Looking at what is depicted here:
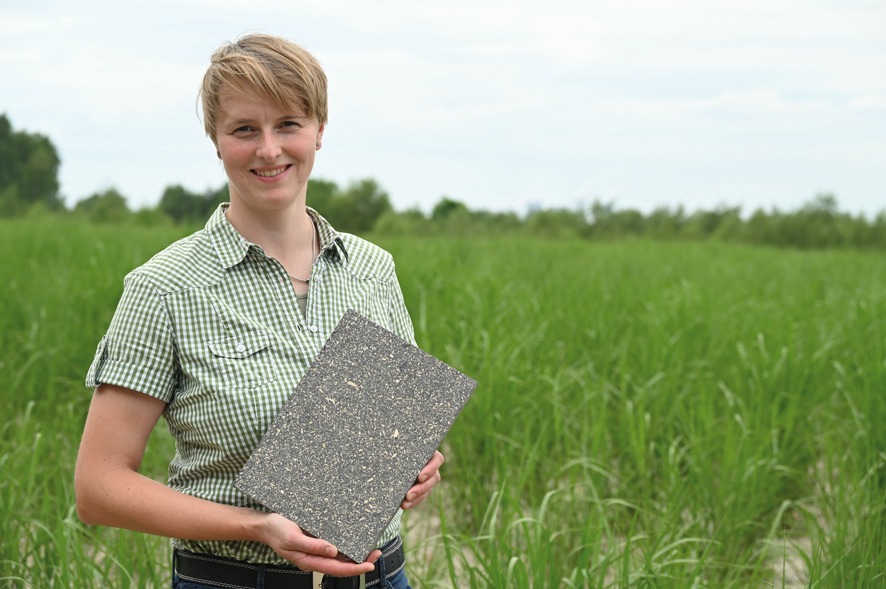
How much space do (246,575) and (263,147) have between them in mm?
610

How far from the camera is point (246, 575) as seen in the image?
1.37 m

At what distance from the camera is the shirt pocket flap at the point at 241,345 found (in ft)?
4.35

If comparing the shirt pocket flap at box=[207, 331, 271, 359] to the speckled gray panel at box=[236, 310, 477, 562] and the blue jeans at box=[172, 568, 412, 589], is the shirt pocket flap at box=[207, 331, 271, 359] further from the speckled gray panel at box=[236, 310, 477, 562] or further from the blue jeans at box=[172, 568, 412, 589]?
the blue jeans at box=[172, 568, 412, 589]

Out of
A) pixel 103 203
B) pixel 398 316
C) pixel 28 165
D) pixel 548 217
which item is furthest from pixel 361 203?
pixel 398 316

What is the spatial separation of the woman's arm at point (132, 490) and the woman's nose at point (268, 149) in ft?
1.21

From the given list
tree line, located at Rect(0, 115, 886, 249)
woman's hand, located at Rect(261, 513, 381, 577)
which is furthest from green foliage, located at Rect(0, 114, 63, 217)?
woman's hand, located at Rect(261, 513, 381, 577)

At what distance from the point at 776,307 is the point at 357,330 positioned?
482 cm

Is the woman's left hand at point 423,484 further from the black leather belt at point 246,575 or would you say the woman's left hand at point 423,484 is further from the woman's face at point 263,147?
the woman's face at point 263,147

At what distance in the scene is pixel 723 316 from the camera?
16.0 feet

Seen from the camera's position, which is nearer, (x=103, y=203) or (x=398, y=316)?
(x=398, y=316)

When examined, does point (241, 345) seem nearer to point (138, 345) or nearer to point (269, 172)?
point (138, 345)

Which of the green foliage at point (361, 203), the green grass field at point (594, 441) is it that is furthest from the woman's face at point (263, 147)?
the green foliage at point (361, 203)

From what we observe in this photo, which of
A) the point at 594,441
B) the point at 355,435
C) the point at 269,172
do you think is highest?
the point at 269,172

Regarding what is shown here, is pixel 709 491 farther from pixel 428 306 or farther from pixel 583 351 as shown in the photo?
pixel 428 306
